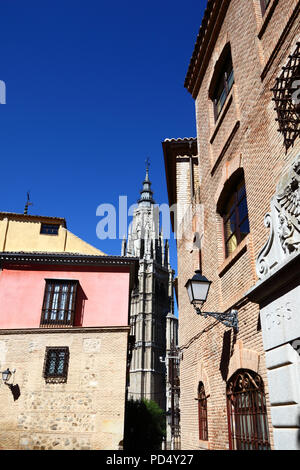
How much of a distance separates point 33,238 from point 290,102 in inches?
628

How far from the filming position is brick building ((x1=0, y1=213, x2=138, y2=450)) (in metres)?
12.7

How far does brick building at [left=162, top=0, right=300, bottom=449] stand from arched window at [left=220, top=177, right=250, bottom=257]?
0.09 ft

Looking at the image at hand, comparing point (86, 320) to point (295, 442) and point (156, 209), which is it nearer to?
point (295, 442)

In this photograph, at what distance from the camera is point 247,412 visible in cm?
527

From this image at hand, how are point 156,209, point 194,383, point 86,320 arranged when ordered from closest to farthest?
point 194,383
point 86,320
point 156,209

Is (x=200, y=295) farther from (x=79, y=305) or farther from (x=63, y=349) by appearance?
(x=79, y=305)

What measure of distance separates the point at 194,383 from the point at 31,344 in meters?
7.86

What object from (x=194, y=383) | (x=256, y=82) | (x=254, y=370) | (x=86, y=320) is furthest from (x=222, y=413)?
(x=86, y=320)

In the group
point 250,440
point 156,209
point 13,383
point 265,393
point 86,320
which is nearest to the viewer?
point 265,393

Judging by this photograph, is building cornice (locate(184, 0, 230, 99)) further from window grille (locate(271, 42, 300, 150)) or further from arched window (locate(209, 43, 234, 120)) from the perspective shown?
window grille (locate(271, 42, 300, 150))

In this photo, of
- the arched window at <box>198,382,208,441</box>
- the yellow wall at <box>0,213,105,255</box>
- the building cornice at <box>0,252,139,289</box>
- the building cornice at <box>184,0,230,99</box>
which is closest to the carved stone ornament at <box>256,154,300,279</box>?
the arched window at <box>198,382,208,441</box>

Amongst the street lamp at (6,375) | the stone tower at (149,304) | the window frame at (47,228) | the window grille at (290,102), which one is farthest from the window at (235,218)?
the stone tower at (149,304)

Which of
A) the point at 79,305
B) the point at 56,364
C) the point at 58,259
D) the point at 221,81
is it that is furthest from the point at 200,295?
the point at 58,259

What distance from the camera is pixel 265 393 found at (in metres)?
4.67
